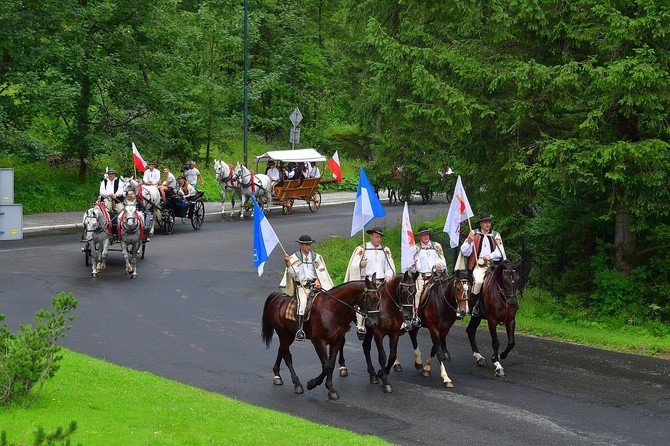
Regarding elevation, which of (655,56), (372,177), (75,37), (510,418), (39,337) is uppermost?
(75,37)

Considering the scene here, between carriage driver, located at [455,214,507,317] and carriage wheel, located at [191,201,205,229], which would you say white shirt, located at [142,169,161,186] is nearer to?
carriage wheel, located at [191,201,205,229]

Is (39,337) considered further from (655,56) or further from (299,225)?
(299,225)

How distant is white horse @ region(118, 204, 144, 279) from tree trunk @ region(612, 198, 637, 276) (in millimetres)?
11318

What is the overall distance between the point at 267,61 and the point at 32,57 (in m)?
23.3

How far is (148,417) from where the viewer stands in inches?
455

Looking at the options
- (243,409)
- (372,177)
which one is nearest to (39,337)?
(243,409)

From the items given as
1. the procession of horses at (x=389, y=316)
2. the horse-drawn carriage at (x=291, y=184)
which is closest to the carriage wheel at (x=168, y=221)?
the horse-drawn carriage at (x=291, y=184)

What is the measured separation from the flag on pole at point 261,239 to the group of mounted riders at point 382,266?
46 cm

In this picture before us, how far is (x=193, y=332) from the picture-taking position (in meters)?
18.4

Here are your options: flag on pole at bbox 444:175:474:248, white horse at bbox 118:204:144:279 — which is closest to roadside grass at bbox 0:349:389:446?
flag on pole at bbox 444:175:474:248

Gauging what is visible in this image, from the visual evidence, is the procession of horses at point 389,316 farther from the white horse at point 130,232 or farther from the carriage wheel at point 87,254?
the carriage wheel at point 87,254

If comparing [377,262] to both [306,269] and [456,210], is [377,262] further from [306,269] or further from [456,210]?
[456,210]

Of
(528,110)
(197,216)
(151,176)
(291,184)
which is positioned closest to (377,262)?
(528,110)

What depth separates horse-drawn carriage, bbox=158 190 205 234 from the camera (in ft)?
103
